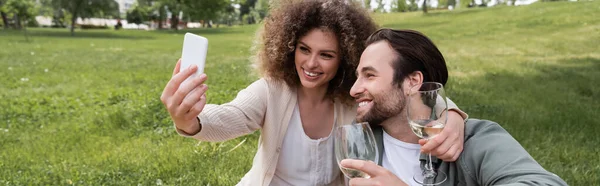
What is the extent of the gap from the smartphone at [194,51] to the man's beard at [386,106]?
2.96 ft

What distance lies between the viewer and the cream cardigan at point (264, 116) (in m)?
2.93

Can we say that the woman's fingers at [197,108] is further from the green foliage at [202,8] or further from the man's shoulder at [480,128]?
the green foliage at [202,8]

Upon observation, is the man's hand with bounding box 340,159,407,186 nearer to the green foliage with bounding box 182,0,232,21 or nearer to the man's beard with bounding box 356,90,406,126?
the man's beard with bounding box 356,90,406,126

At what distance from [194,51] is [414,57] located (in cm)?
109

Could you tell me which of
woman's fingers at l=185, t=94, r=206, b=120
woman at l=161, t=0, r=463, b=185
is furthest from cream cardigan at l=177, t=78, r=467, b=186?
woman's fingers at l=185, t=94, r=206, b=120

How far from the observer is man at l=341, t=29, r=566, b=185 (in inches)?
91.1

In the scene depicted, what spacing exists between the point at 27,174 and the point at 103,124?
214 centimetres

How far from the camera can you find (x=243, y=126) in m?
3.03

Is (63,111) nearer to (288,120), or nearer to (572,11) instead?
(288,120)

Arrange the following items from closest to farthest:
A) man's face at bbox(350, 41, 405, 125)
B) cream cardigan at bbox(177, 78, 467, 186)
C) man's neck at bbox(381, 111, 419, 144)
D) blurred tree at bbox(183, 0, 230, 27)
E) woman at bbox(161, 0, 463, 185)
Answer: man's face at bbox(350, 41, 405, 125), man's neck at bbox(381, 111, 419, 144), cream cardigan at bbox(177, 78, 467, 186), woman at bbox(161, 0, 463, 185), blurred tree at bbox(183, 0, 230, 27)

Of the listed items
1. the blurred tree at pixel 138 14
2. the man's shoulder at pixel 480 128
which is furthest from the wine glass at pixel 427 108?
the blurred tree at pixel 138 14

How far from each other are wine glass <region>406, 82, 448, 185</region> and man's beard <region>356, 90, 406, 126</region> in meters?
0.39

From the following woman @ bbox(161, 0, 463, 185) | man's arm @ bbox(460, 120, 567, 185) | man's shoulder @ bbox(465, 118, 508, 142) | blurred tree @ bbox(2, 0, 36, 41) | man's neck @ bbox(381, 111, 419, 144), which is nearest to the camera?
man's arm @ bbox(460, 120, 567, 185)

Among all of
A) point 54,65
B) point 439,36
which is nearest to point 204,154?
point 54,65
